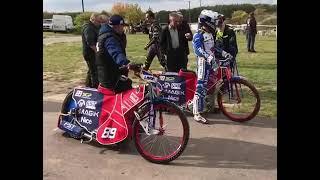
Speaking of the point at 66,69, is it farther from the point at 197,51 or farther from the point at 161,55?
the point at 197,51

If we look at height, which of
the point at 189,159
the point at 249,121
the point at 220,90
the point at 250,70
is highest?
the point at 250,70

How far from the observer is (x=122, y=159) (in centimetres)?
659

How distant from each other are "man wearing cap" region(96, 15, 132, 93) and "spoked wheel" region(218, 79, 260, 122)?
7.00 feet

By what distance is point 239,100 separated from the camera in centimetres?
A: 871

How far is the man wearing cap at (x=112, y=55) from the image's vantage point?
22.1ft

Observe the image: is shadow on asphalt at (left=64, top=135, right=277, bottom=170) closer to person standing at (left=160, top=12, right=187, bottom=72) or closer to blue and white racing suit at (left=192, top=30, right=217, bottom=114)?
blue and white racing suit at (left=192, top=30, right=217, bottom=114)

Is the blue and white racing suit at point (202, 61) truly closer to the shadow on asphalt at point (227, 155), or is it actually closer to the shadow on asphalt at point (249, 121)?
the shadow on asphalt at point (249, 121)

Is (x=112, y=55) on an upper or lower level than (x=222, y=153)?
upper

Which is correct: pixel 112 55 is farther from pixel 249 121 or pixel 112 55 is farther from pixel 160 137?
pixel 249 121

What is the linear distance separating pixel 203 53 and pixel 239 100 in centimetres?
115

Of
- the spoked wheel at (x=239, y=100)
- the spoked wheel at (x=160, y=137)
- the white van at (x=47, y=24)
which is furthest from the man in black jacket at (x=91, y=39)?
the white van at (x=47, y=24)

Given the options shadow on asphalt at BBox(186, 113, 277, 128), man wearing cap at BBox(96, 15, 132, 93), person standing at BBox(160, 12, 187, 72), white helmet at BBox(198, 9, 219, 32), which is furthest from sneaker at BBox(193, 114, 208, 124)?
man wearing cap at BBox(96, 15, 132, 93)

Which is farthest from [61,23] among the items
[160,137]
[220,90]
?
[160,137]
